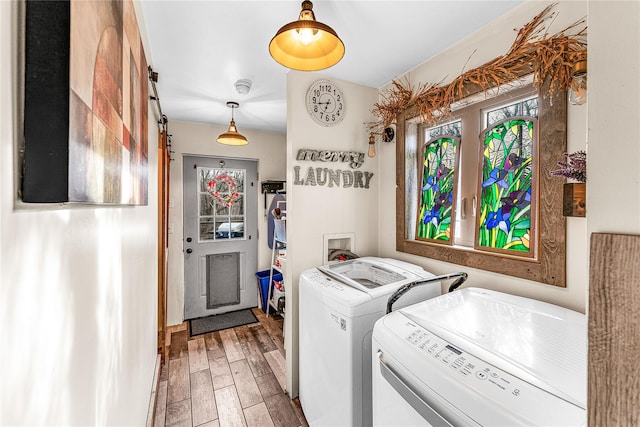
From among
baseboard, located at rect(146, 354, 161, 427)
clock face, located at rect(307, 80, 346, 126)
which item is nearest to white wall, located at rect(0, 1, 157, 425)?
baseboard, located at rect(146, 354, 161, 427)

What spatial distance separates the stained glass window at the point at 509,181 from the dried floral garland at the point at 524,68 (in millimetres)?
188

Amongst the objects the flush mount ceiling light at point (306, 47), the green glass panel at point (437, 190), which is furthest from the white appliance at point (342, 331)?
the flush mount ceiling light at point (306, 47)

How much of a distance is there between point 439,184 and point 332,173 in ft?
2.60

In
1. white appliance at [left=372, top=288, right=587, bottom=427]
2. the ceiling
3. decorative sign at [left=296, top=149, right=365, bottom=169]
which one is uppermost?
the ceiling

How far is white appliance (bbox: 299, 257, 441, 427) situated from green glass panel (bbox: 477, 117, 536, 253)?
18.7 inches

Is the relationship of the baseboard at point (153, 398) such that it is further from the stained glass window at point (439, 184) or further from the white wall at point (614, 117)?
the white wall at point (614, 117)

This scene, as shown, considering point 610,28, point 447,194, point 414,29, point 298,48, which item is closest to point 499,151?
point 447,194

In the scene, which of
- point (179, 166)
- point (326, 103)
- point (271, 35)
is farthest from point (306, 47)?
point (179, 166)

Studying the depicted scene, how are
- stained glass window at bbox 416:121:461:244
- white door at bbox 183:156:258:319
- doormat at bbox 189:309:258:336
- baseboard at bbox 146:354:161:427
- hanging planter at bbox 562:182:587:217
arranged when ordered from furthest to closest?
white door at bbox 183:156:258:319
doormat at bbox 189:309:258:336
stained glass window at bbox 416:121:461:244
baseboard at bbox 146:354:161:427
hanging planter at bbox 562:182:587:217

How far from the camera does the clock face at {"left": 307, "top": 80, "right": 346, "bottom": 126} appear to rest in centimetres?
212

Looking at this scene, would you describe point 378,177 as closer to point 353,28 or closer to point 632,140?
point 353,28

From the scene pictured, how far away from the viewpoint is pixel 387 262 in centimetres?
196

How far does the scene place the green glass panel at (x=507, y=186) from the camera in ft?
4.87

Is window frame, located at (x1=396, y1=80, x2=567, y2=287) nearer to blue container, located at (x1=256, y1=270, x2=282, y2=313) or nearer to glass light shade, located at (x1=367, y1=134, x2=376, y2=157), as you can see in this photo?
glass light shade, located at (x1=367, y1=134, x2=376, y2=157)
